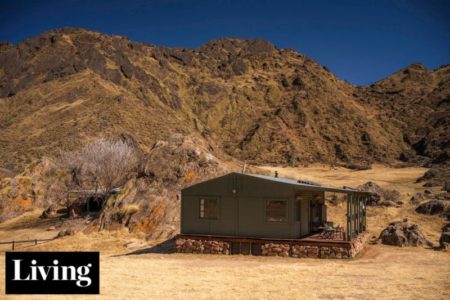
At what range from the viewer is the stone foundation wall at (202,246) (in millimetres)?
20281

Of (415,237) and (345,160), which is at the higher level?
(345,160)

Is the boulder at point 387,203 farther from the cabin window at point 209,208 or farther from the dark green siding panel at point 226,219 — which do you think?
the cabin window at point 209,208

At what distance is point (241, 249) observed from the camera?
2006cm

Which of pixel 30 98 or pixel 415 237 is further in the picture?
pixel 30 98

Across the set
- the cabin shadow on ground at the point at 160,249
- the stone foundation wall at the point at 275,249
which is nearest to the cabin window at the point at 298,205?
the stone foundation wall at the point at 275,249

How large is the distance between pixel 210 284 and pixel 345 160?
76.0 meters

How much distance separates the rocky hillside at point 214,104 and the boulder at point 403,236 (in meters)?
41.4

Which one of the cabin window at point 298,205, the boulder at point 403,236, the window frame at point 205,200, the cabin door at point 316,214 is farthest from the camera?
the cabin door at point 316,214

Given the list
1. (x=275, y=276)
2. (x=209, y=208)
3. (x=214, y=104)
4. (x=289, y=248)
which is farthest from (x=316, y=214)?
(x=214, y=104)

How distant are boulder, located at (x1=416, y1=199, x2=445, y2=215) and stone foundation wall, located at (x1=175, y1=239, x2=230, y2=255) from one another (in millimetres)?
17589

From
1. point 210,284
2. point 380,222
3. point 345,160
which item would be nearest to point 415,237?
point 380,222

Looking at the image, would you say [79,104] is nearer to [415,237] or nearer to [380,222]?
[380,222]

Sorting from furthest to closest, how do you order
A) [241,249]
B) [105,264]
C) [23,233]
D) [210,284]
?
[23,233], [241,249], [105,264], [210,284]

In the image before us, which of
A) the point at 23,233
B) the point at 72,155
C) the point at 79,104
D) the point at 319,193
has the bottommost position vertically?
the point at 23,233
